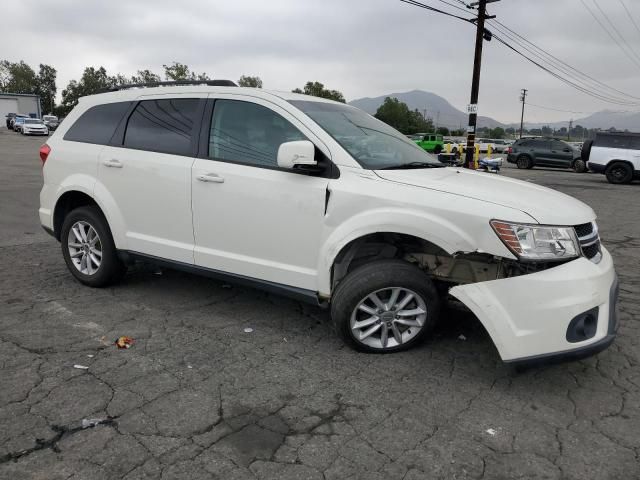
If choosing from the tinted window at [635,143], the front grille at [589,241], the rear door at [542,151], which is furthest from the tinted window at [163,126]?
the rear door at [542,151]

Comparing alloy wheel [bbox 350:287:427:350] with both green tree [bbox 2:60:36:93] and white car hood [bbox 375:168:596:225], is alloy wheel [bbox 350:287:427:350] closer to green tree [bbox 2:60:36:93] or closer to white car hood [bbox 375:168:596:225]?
white car hood [bbox 375:168:596:225]

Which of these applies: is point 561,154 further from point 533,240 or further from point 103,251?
point 103,251

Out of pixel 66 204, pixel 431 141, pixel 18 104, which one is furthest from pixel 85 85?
pixel 66 204

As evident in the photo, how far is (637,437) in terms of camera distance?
2676mm

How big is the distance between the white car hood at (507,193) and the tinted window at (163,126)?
169 centimetres

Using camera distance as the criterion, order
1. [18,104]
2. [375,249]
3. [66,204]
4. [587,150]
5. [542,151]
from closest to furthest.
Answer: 1. [375,249]
2. [66,204]
3. [587,150]
4. [542,151]
5. [18,104]

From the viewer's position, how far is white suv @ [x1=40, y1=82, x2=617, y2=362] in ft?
9.78

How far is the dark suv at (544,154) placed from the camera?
25.3 meters

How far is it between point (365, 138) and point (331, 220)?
83 cm

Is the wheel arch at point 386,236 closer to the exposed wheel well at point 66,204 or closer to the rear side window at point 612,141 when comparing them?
the exposed wheel well at point 66,204

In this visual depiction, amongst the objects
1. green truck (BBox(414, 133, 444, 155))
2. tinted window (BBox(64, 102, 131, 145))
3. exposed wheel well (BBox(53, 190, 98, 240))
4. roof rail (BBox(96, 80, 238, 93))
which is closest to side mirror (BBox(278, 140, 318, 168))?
roof rail (BBox(96, 80, 238, 93))

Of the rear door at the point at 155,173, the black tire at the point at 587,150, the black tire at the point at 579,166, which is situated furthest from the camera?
the black tire at the point at 579,166

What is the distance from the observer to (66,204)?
497cm

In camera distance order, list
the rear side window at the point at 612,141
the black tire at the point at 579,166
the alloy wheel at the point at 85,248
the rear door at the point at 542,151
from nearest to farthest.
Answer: the alloy wheel at the point at 85,248 → the rear side window at the point at 612,141 → the black tire at the point at 579,166 → the rear door at the point at 542,151
